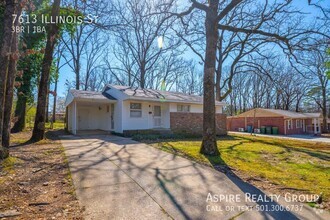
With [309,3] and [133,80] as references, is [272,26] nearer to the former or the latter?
[309,3]

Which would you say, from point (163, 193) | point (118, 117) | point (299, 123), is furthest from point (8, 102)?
point (299, 123)

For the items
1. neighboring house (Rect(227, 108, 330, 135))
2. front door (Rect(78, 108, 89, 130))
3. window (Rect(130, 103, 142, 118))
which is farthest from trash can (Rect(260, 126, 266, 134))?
front door (Rect(78, 108, 89, 130))

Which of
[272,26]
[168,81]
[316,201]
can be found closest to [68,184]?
[316,201]

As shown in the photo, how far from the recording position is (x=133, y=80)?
1275 inches

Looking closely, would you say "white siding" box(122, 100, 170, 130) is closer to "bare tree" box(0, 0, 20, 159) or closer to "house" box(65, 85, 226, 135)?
"house" box(65, 85, 226, 135)

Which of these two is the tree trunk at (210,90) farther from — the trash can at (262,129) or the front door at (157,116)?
the trash can at (262,129)

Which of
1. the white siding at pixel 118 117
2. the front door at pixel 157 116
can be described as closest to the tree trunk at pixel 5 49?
the white siding at pixel 118 117

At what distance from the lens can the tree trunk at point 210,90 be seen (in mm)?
7055

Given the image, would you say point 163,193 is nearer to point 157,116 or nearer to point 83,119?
point 157,116

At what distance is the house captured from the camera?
13992mm

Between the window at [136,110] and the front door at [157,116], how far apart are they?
1.37 m

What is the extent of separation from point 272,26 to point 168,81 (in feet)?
89.9

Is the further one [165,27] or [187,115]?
[187,115]

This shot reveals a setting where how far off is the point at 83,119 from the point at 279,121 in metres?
25.4
